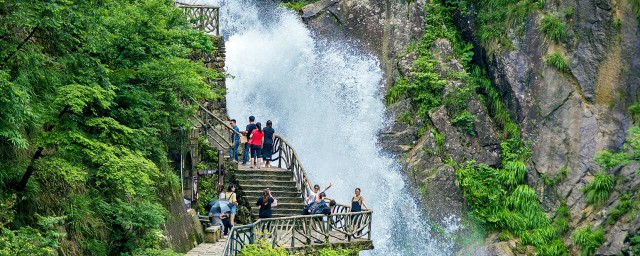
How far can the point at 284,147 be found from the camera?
104ft

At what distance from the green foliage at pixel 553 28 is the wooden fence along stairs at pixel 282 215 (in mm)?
10862

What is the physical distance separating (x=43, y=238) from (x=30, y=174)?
4.67ft

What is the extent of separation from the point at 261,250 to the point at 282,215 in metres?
5.48

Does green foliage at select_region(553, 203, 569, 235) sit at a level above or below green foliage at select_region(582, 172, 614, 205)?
below

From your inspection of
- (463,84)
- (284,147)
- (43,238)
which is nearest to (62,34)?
(43,238)

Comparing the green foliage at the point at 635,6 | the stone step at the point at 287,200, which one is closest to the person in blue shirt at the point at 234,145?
the stone step at the point at 287,200

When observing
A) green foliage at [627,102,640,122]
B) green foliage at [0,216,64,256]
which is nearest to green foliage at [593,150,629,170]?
green foliage at [627,102,640,122]

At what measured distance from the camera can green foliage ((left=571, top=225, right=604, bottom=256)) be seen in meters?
33.9

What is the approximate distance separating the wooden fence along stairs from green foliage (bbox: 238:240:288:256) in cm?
15

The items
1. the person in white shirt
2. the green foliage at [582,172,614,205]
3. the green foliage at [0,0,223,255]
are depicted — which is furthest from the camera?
the green foliage at [582,172,614,205]

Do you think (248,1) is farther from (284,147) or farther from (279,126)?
(284,147)

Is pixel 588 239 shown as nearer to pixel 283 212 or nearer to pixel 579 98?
pixel 579 98

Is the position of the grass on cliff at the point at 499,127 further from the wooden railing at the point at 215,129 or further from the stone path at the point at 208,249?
the stone path at the point at 208,249

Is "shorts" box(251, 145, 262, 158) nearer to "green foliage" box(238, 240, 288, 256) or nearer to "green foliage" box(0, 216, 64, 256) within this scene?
"green foliage" box(238, 240, 288, 256)
